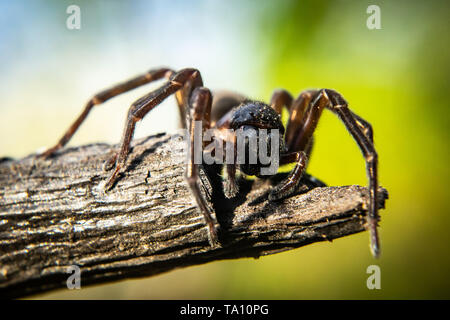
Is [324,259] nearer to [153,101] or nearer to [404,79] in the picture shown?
[404,79]

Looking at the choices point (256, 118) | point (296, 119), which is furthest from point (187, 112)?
point (296, 119)

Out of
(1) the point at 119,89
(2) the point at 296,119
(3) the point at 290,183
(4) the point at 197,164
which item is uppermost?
(1) the point at 119,89

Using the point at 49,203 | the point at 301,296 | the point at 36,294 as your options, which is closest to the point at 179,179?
the point at 49,203

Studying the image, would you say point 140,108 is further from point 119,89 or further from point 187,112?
point 119,89

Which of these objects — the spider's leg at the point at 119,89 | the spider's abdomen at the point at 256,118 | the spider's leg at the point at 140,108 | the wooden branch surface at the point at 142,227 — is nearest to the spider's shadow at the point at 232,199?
the wooden branch surface at the point at 142,227

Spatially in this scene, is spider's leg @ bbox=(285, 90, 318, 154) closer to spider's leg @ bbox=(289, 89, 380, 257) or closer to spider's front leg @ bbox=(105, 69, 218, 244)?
spider's leg @ bbox=(289, 89, 380, 257)

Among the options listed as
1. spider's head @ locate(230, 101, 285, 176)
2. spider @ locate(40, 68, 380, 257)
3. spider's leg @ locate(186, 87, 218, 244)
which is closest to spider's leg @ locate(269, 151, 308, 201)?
spider @ locate(40, 68, 380, 257)
